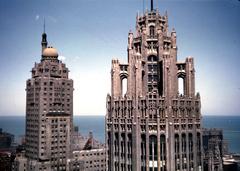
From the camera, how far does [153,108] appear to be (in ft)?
164

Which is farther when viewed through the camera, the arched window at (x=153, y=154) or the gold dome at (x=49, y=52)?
the gold dome at (x=49, y=52)

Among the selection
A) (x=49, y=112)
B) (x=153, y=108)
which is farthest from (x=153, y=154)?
(x=49, y=112)

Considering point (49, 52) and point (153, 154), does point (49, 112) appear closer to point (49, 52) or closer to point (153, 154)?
point (49, 52)

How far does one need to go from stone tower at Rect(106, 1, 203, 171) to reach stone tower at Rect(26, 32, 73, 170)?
166 ft

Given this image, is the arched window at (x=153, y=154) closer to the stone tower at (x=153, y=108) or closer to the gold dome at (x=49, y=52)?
the stone tower at (x=153, y=108)

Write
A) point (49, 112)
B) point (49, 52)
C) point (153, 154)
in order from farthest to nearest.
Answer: point (49, 52) → point (49, 112) → point (153, 154)

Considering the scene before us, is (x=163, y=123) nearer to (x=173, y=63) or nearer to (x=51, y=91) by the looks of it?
(x=173, y=63)

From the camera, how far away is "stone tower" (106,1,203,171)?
49781 mm

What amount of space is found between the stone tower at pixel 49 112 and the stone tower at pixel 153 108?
1991 inches

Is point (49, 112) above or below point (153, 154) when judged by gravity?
above

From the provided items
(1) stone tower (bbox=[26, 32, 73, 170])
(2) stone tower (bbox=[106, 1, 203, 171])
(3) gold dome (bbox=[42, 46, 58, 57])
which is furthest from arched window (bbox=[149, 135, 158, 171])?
(3) gold dome (bbox=[42, 46, 58, 57])

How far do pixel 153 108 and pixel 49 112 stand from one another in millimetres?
59456

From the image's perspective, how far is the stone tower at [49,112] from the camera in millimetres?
101188

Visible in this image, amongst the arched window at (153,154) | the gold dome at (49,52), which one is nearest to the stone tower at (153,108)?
the arched window at (153,154)
